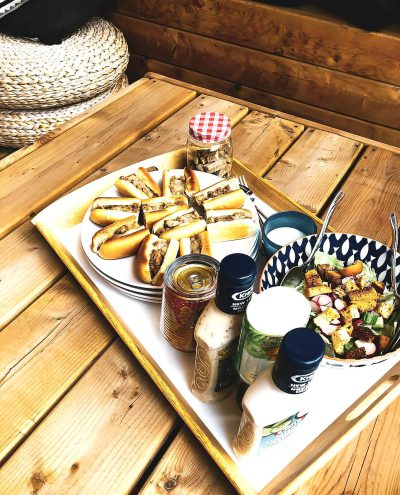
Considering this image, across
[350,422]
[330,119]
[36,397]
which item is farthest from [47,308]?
[330,119]

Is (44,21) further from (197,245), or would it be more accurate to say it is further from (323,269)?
(323,269)

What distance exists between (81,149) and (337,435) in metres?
0.98

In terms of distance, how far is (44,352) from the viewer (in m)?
0.89

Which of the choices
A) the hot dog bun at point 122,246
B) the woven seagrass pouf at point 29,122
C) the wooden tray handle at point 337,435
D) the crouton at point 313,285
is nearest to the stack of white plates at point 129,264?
the hot dog bun at point 122,246

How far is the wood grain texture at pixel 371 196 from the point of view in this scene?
116cm

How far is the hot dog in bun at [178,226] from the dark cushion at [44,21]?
4.84 ft

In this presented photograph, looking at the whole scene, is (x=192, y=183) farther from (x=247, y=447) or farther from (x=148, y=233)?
(x=247, y=447)

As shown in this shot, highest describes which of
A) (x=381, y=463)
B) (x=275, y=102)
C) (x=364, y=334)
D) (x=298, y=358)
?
(x=298, y=358)

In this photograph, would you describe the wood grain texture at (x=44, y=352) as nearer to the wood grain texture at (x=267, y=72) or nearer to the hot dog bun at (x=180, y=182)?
the hot dog bun at (x=180, y=182)

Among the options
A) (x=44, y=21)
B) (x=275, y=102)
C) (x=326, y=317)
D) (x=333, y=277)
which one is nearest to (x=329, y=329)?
(x=326, y=317)

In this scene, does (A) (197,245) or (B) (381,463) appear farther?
(A) (197,245)

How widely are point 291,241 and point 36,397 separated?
0.53 m

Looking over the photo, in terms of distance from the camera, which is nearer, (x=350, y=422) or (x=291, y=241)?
(x=350, y=422)

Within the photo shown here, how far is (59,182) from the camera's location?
49.7 inches
